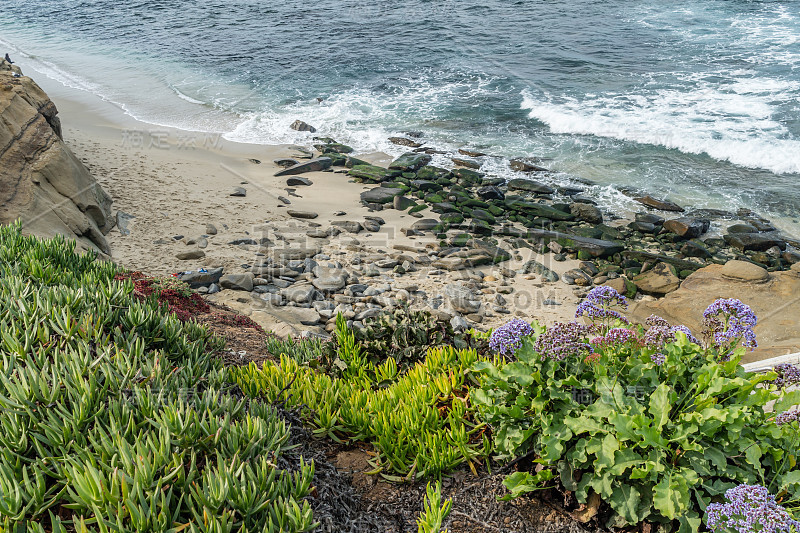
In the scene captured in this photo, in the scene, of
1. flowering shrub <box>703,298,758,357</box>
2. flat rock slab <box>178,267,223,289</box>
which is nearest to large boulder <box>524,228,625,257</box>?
flat rock slab <box>178,267,223,289</box>

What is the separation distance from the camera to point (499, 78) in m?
23.7

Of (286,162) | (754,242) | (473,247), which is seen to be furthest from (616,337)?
(286,162)

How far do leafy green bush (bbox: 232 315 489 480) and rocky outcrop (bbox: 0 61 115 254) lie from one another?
572cm

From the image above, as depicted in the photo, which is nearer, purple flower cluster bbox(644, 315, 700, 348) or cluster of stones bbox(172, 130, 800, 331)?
purple flower cluster bbox(644, 315, 700, 348)

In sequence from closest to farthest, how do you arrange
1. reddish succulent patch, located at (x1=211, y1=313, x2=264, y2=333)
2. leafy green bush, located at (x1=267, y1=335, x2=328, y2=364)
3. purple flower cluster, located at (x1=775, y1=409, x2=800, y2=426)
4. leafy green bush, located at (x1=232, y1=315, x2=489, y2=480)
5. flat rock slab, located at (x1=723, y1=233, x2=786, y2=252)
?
purple flower cluster, located at (x1=775, y1=409, x2=800, y2=426) < leafy green bush, located at (x1=232, y1=315, x2=489, y2=480) < leafy green bush, located at (x1=267, y1=335, x2=328, y2=364) < reddish succulent patch, located at (x1=211, y1=313, x2=264, y2=333) < flat rock slab, located at (x1=723, y1=233, x2=786, y2=252)

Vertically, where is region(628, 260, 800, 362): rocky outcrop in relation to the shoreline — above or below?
below

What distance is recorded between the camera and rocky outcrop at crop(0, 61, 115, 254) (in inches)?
335

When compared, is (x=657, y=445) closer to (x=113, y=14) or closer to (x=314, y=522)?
(x=314, y=522)

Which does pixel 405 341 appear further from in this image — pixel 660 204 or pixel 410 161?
pixel 410 161

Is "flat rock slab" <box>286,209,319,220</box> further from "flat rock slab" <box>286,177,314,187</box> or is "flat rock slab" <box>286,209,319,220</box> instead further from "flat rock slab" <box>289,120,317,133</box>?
"flat rock slab" <box>289,120,317,133</box>

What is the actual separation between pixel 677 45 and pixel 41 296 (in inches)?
1136

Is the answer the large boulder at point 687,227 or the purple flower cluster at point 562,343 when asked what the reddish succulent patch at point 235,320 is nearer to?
the purple flower cluster at point 562,343

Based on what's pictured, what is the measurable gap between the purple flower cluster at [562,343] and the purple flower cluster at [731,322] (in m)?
Answer: 0.78

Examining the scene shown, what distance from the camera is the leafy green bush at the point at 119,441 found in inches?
99.5
